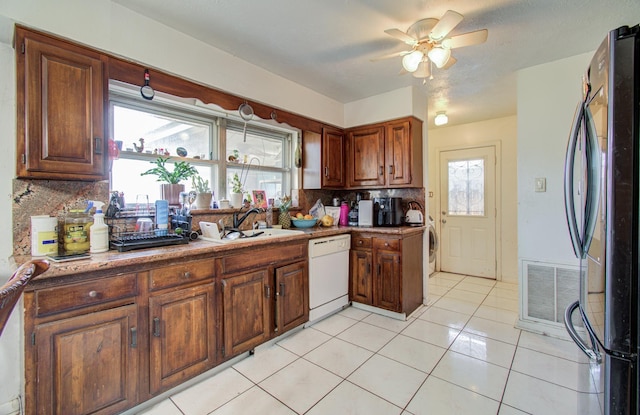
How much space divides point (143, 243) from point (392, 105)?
290 centimetres

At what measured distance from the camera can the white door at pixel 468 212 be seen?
14.1 ft

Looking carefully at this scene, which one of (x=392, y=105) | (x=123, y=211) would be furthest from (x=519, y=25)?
(x=123, y=211)

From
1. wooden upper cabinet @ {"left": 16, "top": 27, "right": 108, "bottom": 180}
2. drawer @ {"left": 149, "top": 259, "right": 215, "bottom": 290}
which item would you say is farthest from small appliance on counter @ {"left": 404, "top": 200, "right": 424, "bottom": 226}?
wooden upper cabinet @ {"left": 16, "top": 27, "right": 108, "bottom": 180}

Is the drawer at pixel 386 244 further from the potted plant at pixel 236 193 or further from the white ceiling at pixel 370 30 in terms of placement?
→ the white ceiling at pixel 370 30

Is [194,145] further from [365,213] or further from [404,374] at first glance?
[404,374]

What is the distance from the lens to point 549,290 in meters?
2.58

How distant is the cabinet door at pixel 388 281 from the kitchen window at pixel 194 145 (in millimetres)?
1472

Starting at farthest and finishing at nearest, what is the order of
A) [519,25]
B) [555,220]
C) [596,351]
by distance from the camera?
[555,220] → [519,25] → [596,351]

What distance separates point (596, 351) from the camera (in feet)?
3.31

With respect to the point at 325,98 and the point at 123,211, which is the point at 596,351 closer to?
the point at 123,211

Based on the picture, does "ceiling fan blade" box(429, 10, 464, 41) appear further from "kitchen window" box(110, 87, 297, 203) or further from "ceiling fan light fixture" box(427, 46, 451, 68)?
"kitchen window" box(110, 87, 297, 203)

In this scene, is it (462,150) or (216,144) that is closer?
(216,144)

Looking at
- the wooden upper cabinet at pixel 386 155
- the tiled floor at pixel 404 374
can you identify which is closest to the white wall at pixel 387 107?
the wooden upper cabinet at pixel 386 155

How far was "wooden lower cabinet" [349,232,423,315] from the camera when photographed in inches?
113
